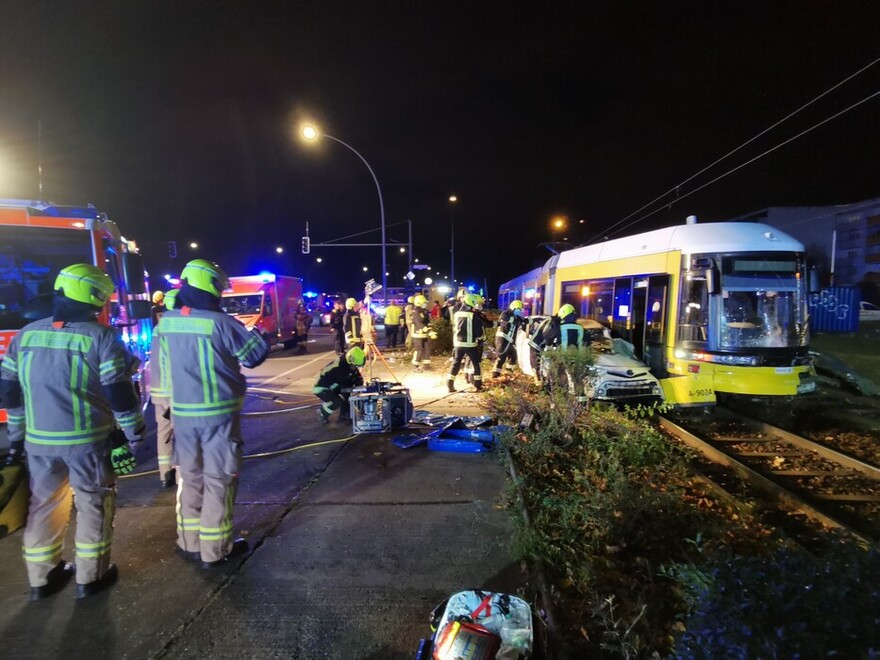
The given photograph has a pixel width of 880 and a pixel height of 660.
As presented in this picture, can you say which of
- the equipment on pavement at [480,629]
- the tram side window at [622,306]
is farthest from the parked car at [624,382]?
the equipment on pavement at [480,629]

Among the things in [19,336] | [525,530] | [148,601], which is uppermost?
[19,336]

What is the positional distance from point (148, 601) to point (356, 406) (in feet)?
12.5

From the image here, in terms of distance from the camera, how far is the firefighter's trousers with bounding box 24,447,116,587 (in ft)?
10.3

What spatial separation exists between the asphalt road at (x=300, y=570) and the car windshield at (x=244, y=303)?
12.7m

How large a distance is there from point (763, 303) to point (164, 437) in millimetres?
8674

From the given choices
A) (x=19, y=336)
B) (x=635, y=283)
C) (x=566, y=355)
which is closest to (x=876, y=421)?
(x=635, y=283)

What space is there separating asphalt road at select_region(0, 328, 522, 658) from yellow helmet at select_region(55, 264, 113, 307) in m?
2.01

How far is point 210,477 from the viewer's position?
3.46 meters

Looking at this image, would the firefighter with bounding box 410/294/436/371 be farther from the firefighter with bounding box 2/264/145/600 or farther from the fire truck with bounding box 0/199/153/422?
the firefighter with bounding box 2/264/145/600

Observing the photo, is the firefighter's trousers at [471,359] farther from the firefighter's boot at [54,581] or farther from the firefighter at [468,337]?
the firefighter's boot at [54,581]

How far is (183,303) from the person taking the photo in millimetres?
3635

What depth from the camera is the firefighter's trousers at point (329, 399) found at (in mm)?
7254

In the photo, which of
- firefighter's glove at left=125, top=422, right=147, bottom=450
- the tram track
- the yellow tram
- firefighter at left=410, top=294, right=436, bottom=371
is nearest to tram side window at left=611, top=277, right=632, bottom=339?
the yellow tram

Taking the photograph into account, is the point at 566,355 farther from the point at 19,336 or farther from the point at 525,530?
the point at 19,336
